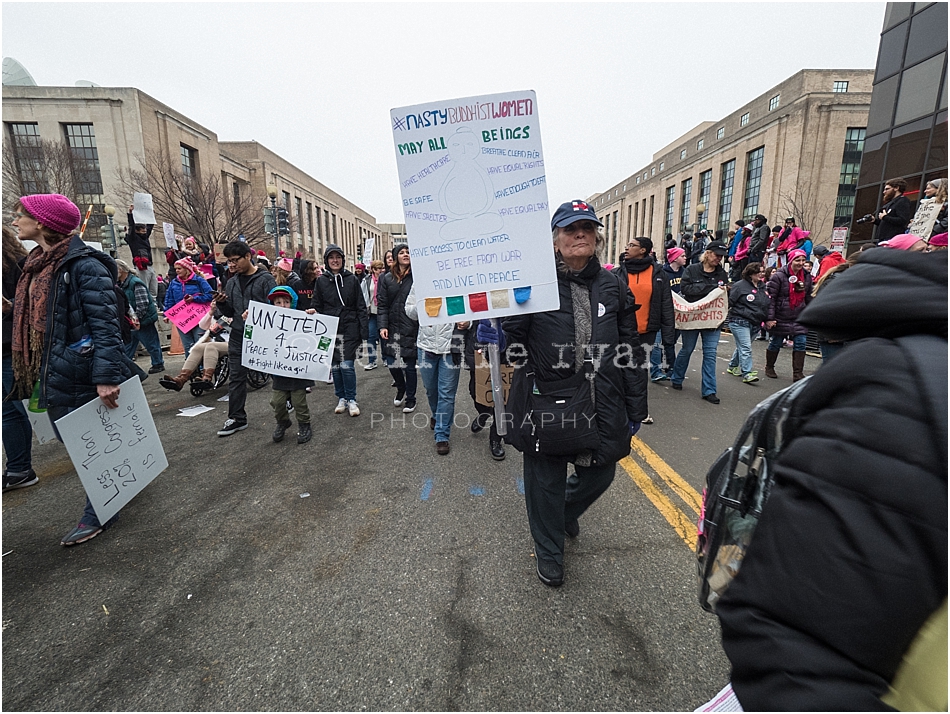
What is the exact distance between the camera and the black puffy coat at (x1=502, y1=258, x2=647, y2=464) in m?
2.21

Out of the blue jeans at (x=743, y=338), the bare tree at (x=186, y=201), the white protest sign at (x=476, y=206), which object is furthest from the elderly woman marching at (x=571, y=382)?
the bare tree at (x=186, y=201)

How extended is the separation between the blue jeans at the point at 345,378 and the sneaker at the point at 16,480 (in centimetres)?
283

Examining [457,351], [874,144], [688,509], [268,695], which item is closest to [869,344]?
[268,695]

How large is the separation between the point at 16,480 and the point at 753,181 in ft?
156

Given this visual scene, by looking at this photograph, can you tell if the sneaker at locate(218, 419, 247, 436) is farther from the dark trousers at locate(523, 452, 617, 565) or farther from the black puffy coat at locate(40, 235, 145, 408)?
the dark trousers at locate(523, 452, 617, 565)

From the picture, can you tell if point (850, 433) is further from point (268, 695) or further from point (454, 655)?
point (268, 695)

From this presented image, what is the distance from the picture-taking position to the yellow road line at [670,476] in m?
3.26

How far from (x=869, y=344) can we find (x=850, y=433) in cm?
17

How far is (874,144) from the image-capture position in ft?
63.7

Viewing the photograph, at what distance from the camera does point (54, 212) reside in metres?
2.86

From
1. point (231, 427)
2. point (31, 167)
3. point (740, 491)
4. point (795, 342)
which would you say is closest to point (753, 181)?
point (795, 342)

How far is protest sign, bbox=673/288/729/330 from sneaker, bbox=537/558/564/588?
14.5ft

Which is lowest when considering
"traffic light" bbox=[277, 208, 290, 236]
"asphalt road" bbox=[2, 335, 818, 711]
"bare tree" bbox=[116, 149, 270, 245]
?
"asphalt road" bbox=[2, 335, 818, 711]

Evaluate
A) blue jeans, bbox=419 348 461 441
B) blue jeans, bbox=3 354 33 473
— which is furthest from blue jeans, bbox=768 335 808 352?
blue jeans, bbox=3 354 33 473
